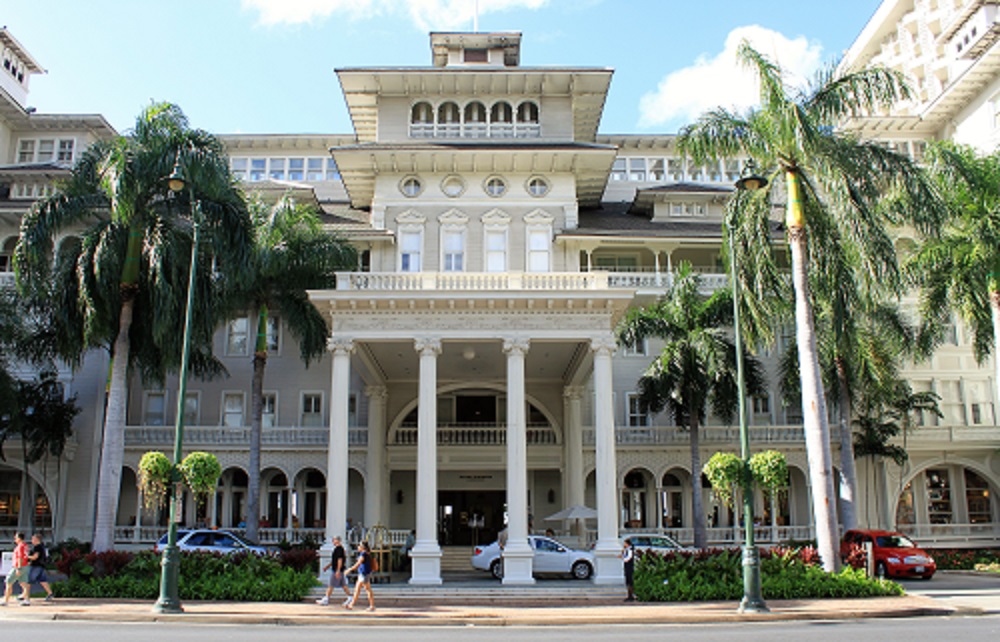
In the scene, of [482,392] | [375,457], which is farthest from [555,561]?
[482,392]

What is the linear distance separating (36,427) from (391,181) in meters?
18.1

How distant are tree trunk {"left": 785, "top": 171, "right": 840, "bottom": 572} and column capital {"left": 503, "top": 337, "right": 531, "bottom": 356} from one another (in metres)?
8.08

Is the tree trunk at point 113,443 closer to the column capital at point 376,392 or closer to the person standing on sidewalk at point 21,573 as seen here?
the person standing on sidewalk at point 21,573

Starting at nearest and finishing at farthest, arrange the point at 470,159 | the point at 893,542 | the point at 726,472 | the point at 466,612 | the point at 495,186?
1. the point at 466,612
2. the point at 726,472
3. the point at 893,542
4. the point at 470,159
5. the point at 495,186

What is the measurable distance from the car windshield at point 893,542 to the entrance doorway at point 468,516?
631 inches

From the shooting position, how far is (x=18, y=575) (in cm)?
2014

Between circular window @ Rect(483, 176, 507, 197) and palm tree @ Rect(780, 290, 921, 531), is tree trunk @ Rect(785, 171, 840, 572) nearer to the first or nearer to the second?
palm tree @ Rect(780, 290, 921, 531)

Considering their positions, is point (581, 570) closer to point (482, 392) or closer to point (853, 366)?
point (482, 392)

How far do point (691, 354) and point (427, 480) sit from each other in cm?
1235

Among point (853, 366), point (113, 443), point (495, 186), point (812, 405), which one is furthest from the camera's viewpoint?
point (495, 186)

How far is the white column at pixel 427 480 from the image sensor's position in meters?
23.9

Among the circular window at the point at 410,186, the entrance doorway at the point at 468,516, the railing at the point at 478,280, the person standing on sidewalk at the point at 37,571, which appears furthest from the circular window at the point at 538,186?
the person standing on sidewalk at the point at 37,571

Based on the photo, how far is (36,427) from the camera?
3353 centimetres

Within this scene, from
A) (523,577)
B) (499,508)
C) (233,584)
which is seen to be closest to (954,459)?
(499,508)
